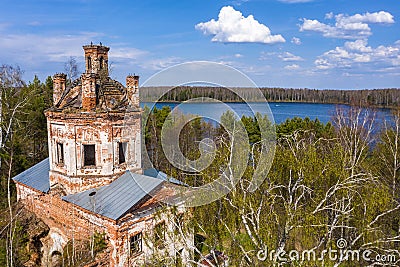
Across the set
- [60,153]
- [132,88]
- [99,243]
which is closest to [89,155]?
[60,153]

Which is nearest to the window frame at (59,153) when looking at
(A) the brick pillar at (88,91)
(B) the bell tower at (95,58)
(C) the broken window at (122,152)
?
(A) the brick pillar at (88,91)

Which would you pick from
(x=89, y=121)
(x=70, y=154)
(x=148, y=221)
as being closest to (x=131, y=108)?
(x=89, y=121)

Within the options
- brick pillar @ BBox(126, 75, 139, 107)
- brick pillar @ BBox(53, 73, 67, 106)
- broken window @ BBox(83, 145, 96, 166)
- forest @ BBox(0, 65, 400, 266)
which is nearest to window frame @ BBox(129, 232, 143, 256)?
forest @ BBox(0, 65, 400, 266)

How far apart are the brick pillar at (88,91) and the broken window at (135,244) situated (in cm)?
529

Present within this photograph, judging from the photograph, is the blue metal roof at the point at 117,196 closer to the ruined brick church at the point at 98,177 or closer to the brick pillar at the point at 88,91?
the ruined brick church at the point at 98,177

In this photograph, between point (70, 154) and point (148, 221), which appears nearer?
point (148, 221)

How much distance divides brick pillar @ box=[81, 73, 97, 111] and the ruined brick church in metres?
0.04

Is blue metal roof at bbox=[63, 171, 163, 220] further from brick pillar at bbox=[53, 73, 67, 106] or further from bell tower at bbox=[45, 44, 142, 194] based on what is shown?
brick pillar at bbox=[53, 73, 67, 106]

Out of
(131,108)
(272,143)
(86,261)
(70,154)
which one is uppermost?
(131,108)

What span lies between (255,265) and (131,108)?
8.15m

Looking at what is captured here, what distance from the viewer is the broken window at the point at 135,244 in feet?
37.1

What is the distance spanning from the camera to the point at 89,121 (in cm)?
1298

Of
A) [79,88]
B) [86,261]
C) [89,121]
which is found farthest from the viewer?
[79,88]

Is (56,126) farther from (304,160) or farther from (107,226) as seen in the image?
(304,160)
